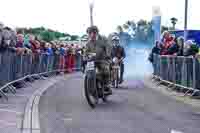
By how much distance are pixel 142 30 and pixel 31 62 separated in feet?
159

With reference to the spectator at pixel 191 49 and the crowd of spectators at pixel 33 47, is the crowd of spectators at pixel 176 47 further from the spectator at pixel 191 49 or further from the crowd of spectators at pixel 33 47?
the crowd of spectators at pixel 33 47

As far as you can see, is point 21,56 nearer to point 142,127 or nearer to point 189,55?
point 189,55

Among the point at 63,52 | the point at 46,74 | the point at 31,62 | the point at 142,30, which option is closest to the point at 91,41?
the point at 31,62

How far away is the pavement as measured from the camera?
33.3 feet

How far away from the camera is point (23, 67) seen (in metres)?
19.9

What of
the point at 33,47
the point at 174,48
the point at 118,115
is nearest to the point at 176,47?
the point at 174,48

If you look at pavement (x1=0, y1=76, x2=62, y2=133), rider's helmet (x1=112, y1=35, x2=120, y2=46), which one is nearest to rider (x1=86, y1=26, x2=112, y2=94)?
pavement (x1=0, y1=76, x2=62, y2=133)

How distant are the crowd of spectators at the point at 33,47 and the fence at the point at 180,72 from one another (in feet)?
16.5

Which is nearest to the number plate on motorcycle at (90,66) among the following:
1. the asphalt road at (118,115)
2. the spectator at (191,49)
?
the asphalt road at (118,115)

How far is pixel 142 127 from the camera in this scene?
1017 cm

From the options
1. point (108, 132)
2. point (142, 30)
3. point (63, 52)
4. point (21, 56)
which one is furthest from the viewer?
point (142, 30)

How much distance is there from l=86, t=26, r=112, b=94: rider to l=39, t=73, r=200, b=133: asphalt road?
0.79m

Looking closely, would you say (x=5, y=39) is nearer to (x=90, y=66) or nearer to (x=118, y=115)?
(x=90, y=66)

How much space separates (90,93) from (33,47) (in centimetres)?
1127
